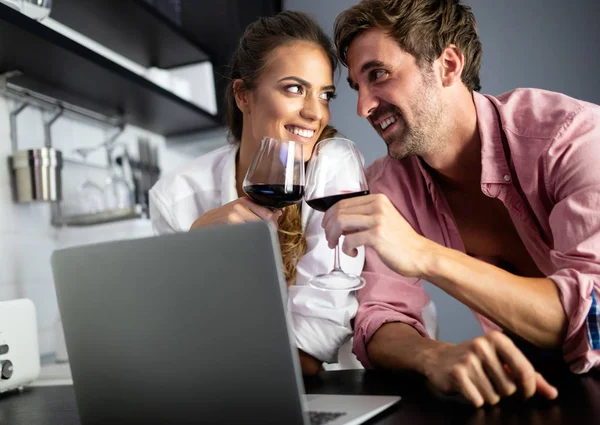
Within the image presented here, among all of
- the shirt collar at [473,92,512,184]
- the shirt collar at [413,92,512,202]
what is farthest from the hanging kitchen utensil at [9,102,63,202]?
the shirt collar at [473,92,512,184]

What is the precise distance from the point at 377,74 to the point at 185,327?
1.03m

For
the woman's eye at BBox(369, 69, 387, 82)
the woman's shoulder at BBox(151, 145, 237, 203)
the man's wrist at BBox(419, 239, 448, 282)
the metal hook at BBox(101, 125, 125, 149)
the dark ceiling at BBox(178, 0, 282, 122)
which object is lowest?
the man's wrist at BBox(419, 239, 448, 282)

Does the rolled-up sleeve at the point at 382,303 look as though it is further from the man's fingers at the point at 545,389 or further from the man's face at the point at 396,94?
the man's fingers at the point at 545,389

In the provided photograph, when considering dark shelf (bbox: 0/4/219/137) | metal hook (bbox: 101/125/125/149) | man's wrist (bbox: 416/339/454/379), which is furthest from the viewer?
metal hook (bbox: 101/125/125/149)

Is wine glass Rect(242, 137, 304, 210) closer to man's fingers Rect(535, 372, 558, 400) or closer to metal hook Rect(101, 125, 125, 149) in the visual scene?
man's fingers Rect(535, 372, 558, 400)

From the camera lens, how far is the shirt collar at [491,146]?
4.44ft

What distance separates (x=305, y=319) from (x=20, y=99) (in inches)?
56.5

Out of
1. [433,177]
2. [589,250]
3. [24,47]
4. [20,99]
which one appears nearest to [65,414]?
[589,250]

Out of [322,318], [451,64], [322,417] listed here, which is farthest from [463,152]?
[322,417]

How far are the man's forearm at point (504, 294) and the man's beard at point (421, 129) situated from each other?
1.63 feet

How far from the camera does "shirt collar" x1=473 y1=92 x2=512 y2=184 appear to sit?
4.44ft

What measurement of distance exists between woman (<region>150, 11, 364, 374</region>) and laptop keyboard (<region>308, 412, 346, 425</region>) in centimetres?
70

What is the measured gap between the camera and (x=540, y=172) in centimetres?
128

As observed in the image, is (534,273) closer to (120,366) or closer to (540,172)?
(540,172)
